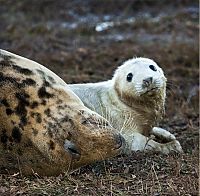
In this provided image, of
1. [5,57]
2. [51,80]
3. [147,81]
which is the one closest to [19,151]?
[51,80]

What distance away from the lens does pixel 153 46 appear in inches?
526

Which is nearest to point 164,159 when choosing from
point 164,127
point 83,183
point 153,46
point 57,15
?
point 83,183

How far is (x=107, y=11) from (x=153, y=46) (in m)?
4.18

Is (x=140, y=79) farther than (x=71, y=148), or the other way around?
(x=140, y=79)

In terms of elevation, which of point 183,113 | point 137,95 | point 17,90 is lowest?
point 183,113

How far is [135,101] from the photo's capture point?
7602 millimetres

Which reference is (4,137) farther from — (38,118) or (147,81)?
(147,81)

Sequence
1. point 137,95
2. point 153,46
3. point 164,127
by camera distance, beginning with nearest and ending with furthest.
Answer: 1. point 137,95
2. point 164,127
3. point 153,46

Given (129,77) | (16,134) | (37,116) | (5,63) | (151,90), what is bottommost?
(151,90)

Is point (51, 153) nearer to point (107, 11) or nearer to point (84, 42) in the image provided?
point (84, 42)

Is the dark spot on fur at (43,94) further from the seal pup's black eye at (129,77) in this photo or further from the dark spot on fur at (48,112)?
the seal pup's black eye at (129,77)

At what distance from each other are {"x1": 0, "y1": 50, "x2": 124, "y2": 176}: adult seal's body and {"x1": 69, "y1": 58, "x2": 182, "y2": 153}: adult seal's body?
1.46m

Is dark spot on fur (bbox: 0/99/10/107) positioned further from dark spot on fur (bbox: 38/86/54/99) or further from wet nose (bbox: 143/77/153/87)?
wet nose (bbox: 143/77/153/87)

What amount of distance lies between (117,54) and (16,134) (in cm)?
705
